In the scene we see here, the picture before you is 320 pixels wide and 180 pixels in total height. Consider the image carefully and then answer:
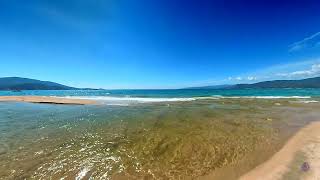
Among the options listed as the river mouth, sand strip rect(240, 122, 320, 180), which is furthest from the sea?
sand strip rect(240, 122, 320, 180)

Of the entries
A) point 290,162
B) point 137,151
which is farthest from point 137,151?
point 290,162

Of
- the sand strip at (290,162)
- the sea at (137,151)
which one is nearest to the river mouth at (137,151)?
the sea at (137,151)

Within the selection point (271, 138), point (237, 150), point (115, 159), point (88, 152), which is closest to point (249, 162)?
point (237, 150)

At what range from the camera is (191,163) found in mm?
8344

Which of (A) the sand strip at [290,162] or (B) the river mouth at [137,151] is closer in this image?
(A) the sand strip at [290,162]

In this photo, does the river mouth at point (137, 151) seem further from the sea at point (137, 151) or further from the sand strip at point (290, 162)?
the sand strip at point (290, 162)

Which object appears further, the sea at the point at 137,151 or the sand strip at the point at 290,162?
the sea at the point at 137,151

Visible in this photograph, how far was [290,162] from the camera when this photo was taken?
816 cm

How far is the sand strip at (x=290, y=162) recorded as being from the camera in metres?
7.11

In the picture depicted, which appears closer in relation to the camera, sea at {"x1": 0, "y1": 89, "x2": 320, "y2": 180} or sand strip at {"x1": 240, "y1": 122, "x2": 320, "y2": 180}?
sand strip at {"x1": 240, "y1": 122, "x2": 320, "y2": 180}

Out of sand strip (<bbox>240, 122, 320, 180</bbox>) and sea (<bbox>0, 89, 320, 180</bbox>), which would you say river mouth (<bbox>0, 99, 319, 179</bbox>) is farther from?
sand strip (<bbox>240, 122, 320, 180</bbox>)

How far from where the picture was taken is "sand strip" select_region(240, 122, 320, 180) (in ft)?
23.3

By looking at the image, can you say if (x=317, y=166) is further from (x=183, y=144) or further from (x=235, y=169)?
(x=183, y=144)

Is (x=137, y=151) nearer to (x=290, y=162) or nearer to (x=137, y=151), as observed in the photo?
(x=137, y=151)
